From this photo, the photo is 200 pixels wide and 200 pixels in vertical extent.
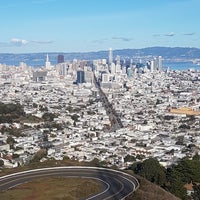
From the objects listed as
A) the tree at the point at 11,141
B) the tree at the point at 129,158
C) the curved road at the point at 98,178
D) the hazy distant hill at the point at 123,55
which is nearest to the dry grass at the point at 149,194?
the curved road at the point at 98,178

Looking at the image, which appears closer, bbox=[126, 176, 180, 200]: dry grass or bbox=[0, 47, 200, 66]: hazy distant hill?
bbox=[126, 176, 180, 200]: dry grass

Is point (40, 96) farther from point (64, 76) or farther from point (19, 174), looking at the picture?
point (19, 174)

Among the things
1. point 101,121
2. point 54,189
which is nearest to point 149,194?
point 54,189

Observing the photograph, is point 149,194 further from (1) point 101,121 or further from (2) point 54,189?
(1) point 101,121

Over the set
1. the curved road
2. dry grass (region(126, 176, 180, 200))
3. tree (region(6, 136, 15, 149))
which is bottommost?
tree (region(6, 136, 15, 149))

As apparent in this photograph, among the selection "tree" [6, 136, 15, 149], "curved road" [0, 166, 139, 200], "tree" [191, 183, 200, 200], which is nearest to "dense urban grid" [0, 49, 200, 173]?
"tree" [6, 136, 15, 149]

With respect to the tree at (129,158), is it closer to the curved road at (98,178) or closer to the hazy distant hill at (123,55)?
the curved road at (98,178)

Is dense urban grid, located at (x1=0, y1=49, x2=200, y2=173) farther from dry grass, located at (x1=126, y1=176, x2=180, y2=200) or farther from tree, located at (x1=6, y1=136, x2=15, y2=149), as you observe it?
dry grass, located at (x1=126, y1=176, x2=180, y2=200)
